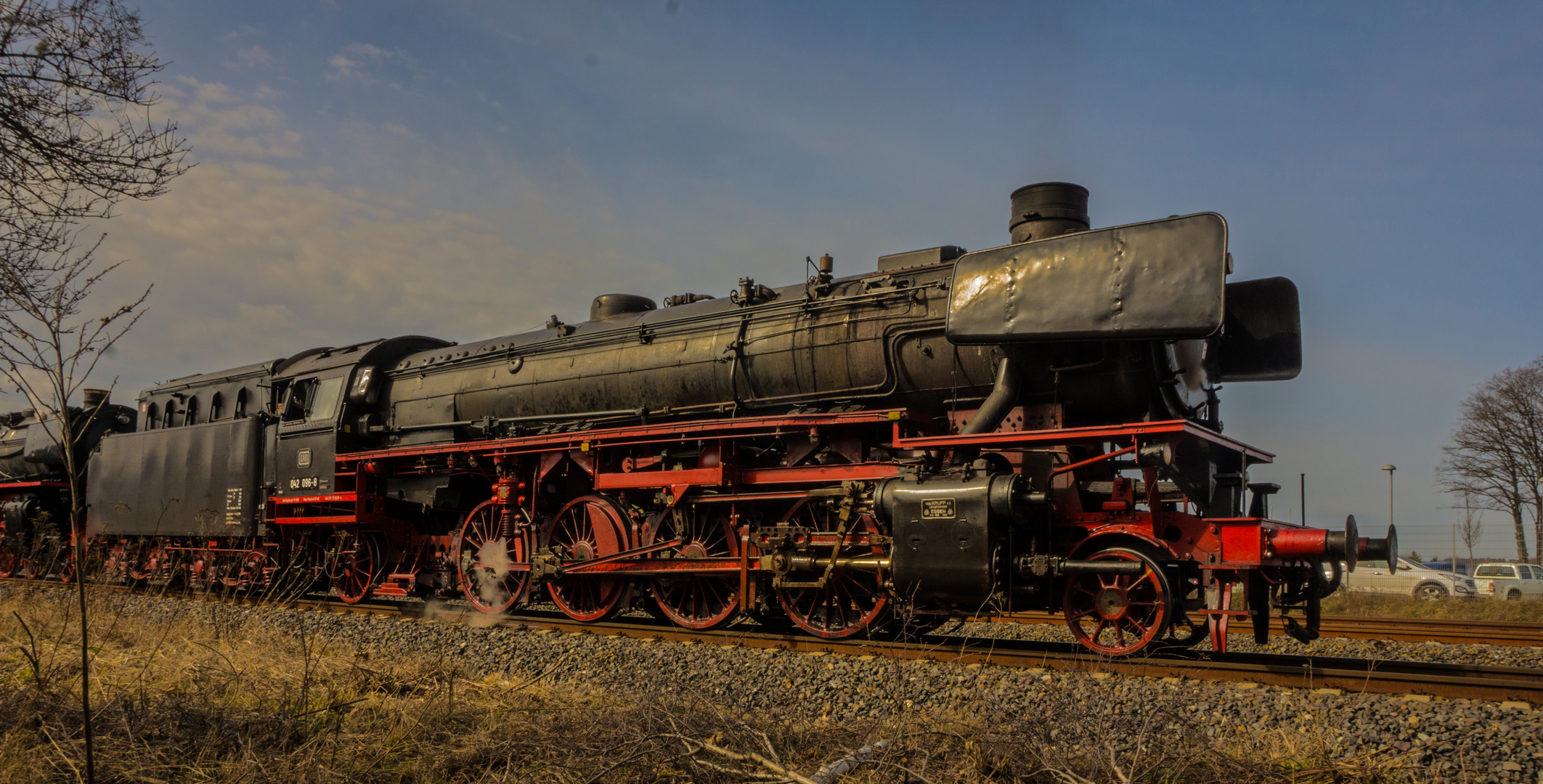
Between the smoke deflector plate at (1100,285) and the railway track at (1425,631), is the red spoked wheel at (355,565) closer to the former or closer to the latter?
the railway track at (1425,631)

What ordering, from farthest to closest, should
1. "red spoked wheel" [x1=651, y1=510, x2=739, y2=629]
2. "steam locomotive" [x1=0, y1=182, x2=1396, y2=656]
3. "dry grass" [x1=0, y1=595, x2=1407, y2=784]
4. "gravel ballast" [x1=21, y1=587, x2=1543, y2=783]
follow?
"red spoked wheel" [x1=651, y1=510, x2=739, y2=629] → "steam locomotive" [x1=0, y1=182, x2=1396, y2=656] → "gravel ballast" [x1=21, y1=587, x2=1543, y2=783] → "dry grass" [x1=0, y1=595, x2=1407, y2=784]

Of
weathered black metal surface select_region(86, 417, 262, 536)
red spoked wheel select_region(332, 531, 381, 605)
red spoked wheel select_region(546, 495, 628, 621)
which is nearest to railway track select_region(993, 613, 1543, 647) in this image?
red spoked wheel select_region(546, 495, 628, 621)

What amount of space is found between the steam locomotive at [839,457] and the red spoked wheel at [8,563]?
5557 mm

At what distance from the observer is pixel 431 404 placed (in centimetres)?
1223

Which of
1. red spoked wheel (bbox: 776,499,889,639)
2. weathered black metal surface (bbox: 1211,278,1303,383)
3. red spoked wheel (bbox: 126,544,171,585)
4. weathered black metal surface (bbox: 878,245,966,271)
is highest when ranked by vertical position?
weathered black metal surface (bbox: 878,245,966,271)

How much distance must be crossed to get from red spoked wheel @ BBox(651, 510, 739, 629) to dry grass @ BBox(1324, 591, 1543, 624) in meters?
10.2

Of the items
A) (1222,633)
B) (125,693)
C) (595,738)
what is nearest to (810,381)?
(1222,633)

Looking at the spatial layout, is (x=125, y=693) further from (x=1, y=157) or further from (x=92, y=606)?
(x=92, y=606)

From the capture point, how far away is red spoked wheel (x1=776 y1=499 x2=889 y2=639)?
7.91 meters

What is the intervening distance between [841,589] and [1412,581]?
19.7 metres

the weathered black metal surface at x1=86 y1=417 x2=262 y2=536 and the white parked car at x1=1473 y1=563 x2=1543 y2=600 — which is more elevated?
the weathered black metal surface at x1=86 y1=417 x2=262 y2=536

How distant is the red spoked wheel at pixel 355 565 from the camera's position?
40.5 ft

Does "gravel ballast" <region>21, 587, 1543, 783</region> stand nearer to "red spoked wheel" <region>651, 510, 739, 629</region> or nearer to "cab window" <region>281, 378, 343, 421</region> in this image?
"red spoked wheel" <region>651, 510, 739, 629</region>

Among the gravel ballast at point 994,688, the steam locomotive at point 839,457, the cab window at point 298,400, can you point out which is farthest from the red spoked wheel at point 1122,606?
the cab window at point 298,400
